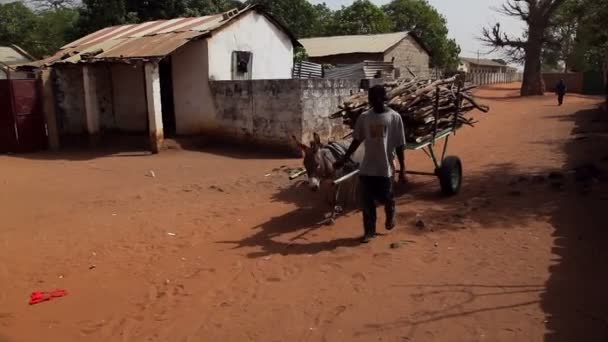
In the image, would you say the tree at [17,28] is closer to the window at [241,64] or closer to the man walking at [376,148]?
the window at [241,64]

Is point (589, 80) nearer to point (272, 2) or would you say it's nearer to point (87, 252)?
point (272, 2)

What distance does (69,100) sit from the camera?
16.5 meters

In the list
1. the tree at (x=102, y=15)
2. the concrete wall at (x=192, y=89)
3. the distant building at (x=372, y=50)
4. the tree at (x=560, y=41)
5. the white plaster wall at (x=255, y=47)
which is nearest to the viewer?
the concrete wall at (x=192, y=89)

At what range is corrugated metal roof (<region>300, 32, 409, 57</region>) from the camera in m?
29.5

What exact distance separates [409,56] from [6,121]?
Answer: 83.0 ft

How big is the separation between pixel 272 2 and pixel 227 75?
27877mm

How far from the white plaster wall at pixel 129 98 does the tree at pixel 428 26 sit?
33.1 meters

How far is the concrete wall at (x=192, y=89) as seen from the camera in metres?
15.0

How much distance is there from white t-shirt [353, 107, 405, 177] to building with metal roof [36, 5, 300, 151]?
8.87m

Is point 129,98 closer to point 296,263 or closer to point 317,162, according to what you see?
point 317,162

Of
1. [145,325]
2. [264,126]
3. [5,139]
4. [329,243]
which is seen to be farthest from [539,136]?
[5,139]

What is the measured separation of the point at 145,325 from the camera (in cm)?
420

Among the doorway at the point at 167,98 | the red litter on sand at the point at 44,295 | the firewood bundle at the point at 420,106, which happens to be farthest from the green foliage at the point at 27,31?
the red litter on sand at the point at 44,295

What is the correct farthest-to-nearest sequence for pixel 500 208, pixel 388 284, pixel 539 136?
pixel 539 136
pixel 500 208
pixel 388 284
